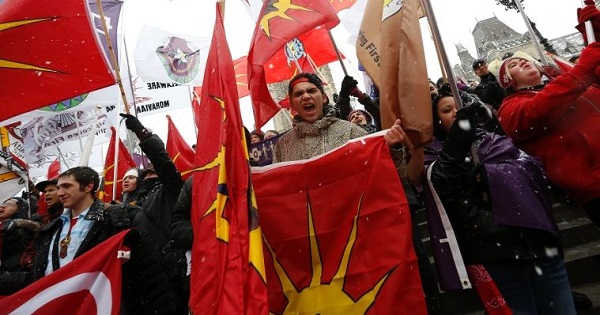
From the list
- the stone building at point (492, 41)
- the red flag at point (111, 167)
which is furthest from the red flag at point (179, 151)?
the stone building at point (492, 41)

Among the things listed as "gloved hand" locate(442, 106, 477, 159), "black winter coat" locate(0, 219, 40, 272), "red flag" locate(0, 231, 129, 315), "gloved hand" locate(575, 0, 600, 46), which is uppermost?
"gloved hand" locate(575, 0, 600, 46)

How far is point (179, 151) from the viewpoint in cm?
555

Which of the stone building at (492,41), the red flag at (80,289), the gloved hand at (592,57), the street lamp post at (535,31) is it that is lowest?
the red flag at (80,289)

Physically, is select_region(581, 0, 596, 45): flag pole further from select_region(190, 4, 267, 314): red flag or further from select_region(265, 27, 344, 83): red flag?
select_region(265, 27, 344, 83): red flag

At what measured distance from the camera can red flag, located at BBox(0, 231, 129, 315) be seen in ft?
8.21

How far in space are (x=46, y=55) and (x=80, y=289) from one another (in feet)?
7.05

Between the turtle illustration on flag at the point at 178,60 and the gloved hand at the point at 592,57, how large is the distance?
626cm

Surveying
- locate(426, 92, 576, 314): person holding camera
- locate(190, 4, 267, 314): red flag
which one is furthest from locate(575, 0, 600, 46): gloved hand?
locate(190, 4, 267, 314): red flag

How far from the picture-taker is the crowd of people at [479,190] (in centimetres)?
200

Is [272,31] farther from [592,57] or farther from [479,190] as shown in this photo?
[592,57]

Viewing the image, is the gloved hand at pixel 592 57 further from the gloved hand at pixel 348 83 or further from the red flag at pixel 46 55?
the red flag at pixel 46 55

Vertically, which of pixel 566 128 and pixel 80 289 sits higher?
pixel 566 128

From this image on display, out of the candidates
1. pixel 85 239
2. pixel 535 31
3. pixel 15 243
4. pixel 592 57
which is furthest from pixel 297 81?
pixel 535 31

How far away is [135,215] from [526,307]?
2691mm
